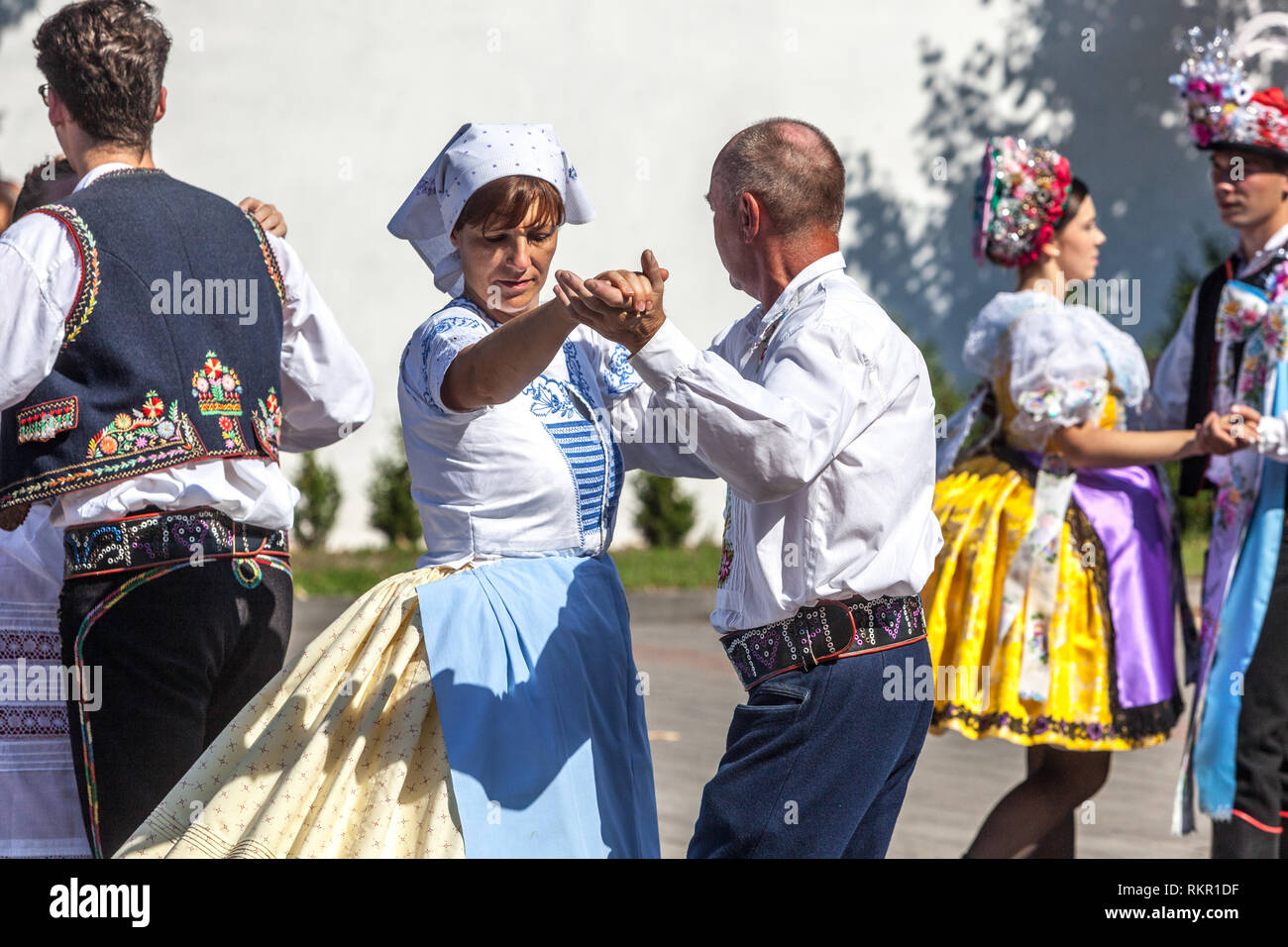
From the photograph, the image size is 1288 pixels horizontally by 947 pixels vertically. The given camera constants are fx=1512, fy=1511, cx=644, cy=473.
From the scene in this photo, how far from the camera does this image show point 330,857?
244cm

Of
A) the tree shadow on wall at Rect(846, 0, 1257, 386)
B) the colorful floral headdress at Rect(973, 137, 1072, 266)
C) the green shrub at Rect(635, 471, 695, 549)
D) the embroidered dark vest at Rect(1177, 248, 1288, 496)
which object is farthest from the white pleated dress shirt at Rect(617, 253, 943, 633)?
the tree shadow on wall at Rect(846, 0, 1257, 386)

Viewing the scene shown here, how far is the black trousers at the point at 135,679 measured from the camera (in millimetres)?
2838

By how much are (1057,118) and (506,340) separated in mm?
10672

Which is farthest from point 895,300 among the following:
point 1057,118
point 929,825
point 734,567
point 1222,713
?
point 734,567

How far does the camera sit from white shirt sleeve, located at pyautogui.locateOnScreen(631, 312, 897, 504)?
2.26 metres

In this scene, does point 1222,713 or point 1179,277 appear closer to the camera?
point 1222,713

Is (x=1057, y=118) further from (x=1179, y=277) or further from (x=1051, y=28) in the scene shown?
(x=1179, y=277)

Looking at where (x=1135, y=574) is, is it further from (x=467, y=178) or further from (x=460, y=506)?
(x=467, y=178)

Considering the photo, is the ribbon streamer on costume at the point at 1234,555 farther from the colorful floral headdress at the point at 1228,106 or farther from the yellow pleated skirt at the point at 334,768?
the yellow pleated skirt at the point at 334,768

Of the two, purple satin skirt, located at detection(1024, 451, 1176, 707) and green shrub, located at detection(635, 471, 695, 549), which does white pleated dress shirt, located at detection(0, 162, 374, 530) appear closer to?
purple satin skirt, located at detection(1024, 451, 1176, 707)

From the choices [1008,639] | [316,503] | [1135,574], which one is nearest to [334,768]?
[1008,639]

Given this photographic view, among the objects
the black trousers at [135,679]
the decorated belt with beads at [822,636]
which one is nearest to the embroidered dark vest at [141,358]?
the black trousers at [135,679]

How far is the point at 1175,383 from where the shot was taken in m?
4.66

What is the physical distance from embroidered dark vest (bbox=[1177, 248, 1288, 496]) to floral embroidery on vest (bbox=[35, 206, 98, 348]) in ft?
10.4
